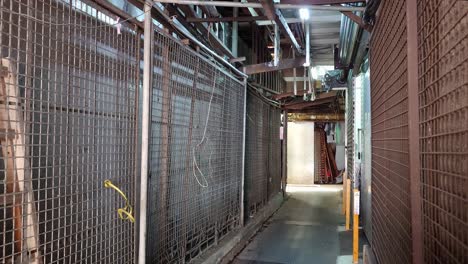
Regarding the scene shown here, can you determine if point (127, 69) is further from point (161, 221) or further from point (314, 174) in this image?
point (314, 174)

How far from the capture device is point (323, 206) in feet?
29.5

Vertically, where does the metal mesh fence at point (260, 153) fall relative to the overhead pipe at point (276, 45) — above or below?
below

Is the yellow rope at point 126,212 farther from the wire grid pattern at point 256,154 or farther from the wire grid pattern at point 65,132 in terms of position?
the wire grid pattern at point 256,154

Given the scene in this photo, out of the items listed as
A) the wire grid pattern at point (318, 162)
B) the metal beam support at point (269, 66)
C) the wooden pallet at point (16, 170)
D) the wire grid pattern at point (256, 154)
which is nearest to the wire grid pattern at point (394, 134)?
the wooden pallet at point (16, 170)

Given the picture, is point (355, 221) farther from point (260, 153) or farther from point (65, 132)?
point (65, 132)

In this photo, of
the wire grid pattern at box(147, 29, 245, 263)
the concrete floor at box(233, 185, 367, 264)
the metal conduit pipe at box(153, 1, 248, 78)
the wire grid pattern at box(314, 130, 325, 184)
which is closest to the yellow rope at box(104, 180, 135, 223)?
the wire grid pattern at box(147, 29, 245, 263)

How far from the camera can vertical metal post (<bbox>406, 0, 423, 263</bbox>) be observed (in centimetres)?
150

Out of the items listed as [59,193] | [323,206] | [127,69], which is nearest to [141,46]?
[127,69]

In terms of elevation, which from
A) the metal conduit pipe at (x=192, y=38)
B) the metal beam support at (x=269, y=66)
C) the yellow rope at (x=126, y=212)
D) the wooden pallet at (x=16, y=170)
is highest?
the metal beam support at (x=269, y=66)

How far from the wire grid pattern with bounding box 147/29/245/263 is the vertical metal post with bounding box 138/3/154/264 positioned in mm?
193

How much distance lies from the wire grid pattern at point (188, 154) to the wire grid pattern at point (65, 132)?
1.34 feet

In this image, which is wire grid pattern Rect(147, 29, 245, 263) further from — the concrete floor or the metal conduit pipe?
the concrete floor

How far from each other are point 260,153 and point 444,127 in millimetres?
6085

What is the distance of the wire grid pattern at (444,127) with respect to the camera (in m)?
1.05
